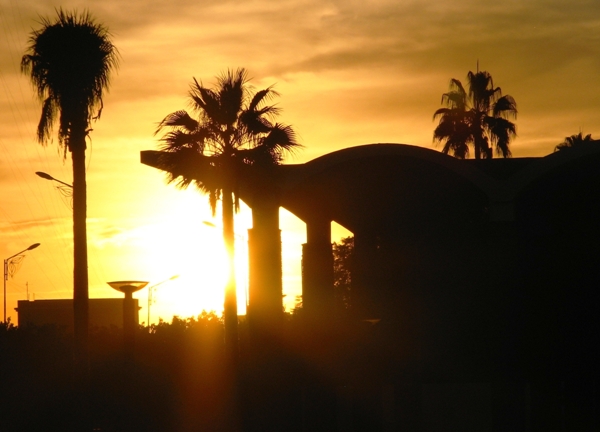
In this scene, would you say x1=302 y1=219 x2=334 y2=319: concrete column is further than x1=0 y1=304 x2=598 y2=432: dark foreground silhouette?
Yes

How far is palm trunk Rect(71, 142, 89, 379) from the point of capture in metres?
24.5

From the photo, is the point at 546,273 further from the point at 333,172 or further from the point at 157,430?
the point at 157,430

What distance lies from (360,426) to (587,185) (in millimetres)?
11034

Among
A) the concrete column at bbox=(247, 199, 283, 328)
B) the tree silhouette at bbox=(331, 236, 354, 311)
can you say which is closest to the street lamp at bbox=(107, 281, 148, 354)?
the concrete column at bbox=(247, 199, 283, 328)

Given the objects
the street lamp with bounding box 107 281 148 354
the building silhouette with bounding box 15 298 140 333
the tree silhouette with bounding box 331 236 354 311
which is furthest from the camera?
the building silhouette with bounding box 15 298 140 333

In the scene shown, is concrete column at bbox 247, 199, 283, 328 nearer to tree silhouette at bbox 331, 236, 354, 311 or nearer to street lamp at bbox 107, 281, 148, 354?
street lamp at bbox 107, 281, 148, 354

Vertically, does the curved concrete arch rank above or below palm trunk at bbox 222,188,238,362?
above

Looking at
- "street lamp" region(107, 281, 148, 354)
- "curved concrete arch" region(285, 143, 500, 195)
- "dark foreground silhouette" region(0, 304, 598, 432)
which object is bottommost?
"dark foreground silhouette" region(0, 304, 598, 432)

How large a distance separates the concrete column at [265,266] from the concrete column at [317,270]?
282 cm

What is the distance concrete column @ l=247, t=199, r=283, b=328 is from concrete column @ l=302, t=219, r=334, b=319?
282 centimetres

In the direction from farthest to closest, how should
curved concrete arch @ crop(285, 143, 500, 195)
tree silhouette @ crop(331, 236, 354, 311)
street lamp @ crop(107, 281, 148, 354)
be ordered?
tree silhouette @ crop(331, 236, 354, 311) → street lamp @ crop(107, 281, 148, 354) → curved concrete arch @ crop(285, 143, 500, 195)

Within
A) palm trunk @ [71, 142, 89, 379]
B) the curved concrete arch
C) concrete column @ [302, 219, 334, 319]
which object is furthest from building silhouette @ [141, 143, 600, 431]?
palm trunk @ [71, 142, 89, 379]

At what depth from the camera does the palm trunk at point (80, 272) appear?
80.3 ft

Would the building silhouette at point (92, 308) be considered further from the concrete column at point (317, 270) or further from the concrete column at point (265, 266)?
the concrete column at point (265, 266)
